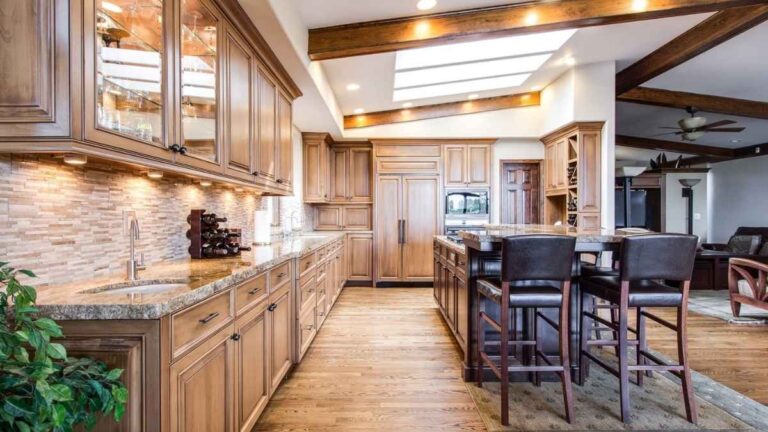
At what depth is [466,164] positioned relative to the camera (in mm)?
6031

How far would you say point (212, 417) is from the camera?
4.86ft

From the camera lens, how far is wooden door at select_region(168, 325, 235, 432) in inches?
48.6

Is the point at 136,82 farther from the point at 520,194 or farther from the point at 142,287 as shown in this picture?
the point at 520,194

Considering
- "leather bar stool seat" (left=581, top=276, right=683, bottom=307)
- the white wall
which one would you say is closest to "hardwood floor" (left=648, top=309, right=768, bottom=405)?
"leather bar stool seat" (left=581, top=276, right=683, bottom=307)

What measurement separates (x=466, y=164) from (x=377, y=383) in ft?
13.8

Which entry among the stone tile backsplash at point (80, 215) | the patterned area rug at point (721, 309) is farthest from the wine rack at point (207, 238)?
the patterned area rug at point (721, 309)

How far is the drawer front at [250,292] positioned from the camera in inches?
67.9

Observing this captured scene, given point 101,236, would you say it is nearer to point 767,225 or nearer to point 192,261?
point 192,261

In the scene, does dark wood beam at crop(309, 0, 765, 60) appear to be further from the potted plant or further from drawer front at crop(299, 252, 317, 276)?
the potted plant

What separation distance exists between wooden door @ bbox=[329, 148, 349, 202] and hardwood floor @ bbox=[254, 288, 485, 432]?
2621 millimetres

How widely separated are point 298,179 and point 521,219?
12.2 ft

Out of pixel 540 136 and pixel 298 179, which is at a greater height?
pixel 540 136

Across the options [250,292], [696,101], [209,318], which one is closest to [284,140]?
[250,292]

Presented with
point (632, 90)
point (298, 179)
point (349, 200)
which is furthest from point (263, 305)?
point (632, 90)
